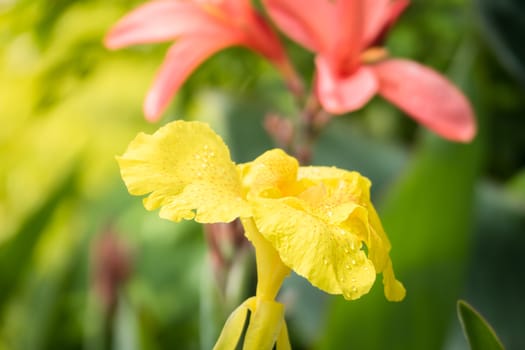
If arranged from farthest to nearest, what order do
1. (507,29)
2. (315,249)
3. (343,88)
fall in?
1. (507,29)
2. (343,88)
3. (315,249)

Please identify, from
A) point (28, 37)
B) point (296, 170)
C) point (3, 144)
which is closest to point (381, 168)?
point (28, 37)

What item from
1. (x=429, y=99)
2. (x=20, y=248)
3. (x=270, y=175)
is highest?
(x=270, y=175)

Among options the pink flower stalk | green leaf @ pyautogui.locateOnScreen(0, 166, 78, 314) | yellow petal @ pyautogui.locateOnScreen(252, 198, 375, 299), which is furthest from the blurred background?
yellow petal @ pyautogui.locateOnScreen(252, 198, 375, 299)

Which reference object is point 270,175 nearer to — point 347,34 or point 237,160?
point 347,34

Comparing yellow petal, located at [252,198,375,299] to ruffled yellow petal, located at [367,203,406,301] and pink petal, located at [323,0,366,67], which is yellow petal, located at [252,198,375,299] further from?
pink petal, located at [323,0,366,67]

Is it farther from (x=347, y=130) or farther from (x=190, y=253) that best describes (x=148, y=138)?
(x=190, y=253)

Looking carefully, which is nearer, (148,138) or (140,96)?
(148,138)

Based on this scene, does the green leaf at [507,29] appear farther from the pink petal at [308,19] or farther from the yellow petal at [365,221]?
the yellow petal at [365,221]

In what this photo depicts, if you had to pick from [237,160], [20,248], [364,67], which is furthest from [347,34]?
[20,248]
